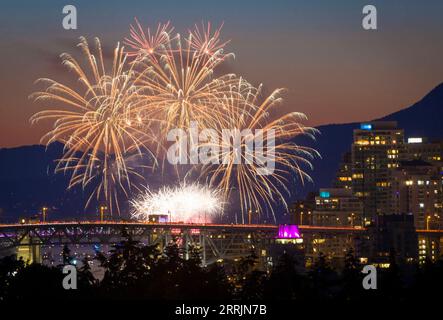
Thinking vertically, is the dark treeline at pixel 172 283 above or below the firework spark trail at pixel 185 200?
below

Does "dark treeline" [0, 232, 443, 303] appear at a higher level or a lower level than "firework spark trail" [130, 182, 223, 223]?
lower

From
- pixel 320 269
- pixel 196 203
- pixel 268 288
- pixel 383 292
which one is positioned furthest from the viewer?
pixel 196 203

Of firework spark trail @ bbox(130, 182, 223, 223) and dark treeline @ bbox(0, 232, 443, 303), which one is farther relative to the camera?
firework spark trail @ bbox(130, 182, 223, 223)

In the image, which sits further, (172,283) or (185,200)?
(185,200)

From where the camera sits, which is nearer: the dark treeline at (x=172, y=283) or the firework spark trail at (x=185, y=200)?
the dark treeline at (x=172, y=283)
